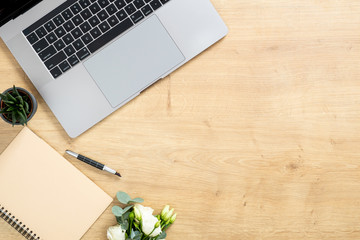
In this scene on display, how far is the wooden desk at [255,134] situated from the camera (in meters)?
0.93

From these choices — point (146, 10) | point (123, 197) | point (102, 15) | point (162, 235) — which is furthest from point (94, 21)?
point (162, 235)

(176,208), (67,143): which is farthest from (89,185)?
(176,208)

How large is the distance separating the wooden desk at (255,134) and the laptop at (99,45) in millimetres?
45

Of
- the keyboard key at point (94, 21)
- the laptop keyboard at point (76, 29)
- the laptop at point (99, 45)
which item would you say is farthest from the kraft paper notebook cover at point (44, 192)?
the keyboard key at point (94, 21)

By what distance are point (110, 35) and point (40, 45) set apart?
171 mm

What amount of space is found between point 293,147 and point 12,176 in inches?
28.8

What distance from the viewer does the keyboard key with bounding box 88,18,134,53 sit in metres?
0.88

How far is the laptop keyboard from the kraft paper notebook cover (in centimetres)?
21

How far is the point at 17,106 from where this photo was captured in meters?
0.85

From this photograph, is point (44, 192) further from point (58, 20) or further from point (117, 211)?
point (58, 20)

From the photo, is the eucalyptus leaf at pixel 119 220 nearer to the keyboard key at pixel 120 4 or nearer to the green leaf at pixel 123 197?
the green leaf at pixel 123 197

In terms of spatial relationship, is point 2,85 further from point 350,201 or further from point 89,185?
point 350,201

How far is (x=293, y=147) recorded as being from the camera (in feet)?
3.08

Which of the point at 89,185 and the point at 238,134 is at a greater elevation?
the point at 89,185
